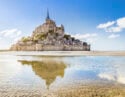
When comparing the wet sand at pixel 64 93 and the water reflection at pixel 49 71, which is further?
the water reflection at pixel 49 71

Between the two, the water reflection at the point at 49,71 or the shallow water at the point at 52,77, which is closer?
the shallow water at the point at 52,77

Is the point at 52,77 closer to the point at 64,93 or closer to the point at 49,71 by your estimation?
the point at 49,71

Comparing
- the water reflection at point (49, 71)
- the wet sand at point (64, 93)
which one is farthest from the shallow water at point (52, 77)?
the wet sand at point (64, 93)

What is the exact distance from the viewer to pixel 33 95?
14305mm

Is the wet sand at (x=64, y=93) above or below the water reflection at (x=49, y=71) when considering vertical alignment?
below

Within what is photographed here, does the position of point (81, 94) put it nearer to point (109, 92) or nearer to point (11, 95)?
point (109, 92)

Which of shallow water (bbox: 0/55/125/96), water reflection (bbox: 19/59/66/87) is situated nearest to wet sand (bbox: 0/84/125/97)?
shallow water (bbox: 0/55/125/96)

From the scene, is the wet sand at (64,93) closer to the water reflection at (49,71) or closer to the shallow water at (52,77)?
the shallow water at (52,77)

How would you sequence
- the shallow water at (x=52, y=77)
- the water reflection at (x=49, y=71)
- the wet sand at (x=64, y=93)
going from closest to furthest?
the wet sand at (x=64, y=93) → the shallow water at (x=52, y=77) → the water reflection at (x=49, y=71)

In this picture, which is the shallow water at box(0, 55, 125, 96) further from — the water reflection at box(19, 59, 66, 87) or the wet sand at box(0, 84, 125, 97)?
the wet sand at box(0, 84, 125, 97)


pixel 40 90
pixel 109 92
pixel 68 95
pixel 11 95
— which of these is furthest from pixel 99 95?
pixel 11 95

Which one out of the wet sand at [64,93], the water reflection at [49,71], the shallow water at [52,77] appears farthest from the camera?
the water reflection at [49,71]

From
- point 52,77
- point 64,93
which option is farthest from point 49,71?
point 64,93

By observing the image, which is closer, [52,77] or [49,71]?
[52,77]
